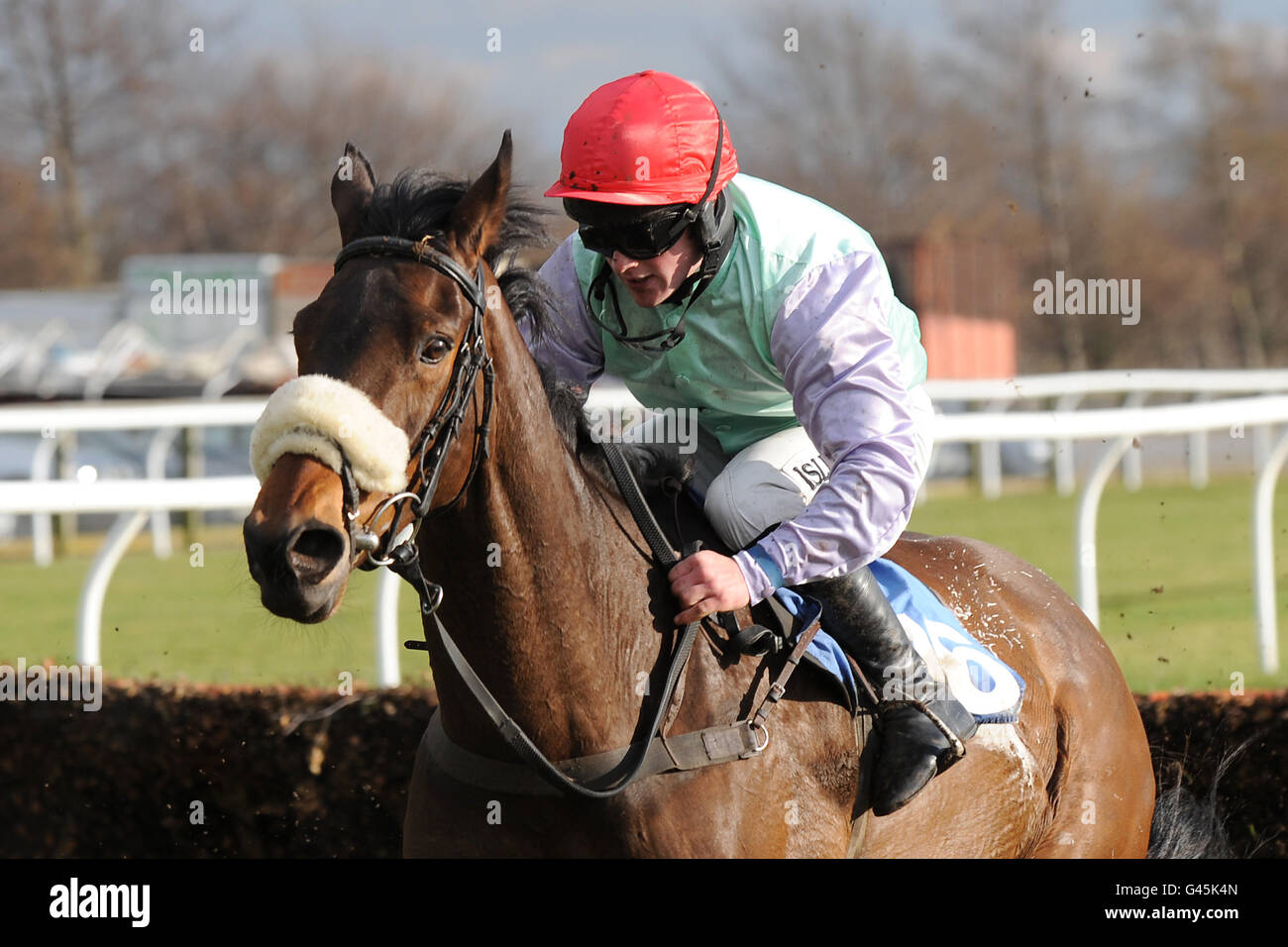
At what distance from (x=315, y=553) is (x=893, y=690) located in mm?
1197

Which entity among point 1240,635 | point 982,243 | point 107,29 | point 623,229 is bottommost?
point 1240,635

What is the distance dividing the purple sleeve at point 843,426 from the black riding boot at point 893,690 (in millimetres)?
163

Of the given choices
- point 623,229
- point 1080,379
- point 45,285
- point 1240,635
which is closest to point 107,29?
point 45,285

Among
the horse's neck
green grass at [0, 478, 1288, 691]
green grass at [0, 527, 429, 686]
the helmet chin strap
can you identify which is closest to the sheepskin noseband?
the horse's neck

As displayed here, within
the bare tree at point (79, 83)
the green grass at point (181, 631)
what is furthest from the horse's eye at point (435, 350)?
the bare tree at point (79, 83)

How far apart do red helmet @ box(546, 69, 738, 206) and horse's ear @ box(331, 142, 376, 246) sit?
1.00ft

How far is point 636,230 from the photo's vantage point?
2.53 metres

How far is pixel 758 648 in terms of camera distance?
2.61m

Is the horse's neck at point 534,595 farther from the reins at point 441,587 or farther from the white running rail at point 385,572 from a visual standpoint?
the white running rail at point 385,572

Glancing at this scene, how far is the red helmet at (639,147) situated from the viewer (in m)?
2.49

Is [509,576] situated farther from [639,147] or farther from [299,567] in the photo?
[639,147]

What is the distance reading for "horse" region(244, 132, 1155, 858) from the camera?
6.81ft
